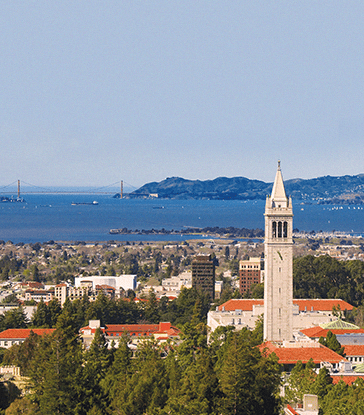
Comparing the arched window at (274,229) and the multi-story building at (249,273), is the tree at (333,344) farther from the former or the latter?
the multi-story building at (249,273)

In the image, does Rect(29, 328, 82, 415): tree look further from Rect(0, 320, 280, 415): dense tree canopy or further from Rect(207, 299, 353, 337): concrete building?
Rect(207, 299, 353, 337): concrete building

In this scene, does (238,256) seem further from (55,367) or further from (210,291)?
(55,367)

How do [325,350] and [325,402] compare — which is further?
[325,350]

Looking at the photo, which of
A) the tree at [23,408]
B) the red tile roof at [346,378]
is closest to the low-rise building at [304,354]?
the red tile roof at [346,378]

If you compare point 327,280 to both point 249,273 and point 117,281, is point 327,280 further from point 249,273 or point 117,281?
point 117,281

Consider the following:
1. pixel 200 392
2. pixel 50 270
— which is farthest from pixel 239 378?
pixel 50 270
